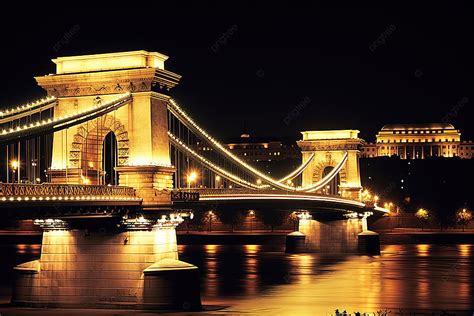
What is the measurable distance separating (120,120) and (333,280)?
22983mm

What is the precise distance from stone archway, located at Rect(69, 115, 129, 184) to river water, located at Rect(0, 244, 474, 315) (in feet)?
25.0

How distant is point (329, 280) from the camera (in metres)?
63.8

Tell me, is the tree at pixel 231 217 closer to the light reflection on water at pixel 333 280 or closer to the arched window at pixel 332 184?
the arched window at pixel 332 184

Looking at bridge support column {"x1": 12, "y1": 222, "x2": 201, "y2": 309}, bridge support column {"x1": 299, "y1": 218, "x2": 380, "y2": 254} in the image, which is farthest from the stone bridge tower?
bridge support column {"x1": 12, "y1": 222, "x2": 201, "y2": 309}

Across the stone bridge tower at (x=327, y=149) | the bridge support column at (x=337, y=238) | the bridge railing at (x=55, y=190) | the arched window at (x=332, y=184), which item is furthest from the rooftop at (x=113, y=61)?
the arched window at (x=332, y=184)

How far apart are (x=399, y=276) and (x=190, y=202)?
80.3ft

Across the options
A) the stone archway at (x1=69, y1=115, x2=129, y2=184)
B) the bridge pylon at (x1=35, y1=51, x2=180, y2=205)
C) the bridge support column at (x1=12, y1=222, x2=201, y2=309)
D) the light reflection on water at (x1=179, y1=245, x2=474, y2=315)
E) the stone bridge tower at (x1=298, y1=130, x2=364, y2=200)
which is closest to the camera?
the bridge support column at (x1=12, y1=222, x2=201, y2=309)

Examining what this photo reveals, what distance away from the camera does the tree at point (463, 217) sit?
13500 cm

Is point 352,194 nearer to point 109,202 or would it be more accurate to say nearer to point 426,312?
point 426,312

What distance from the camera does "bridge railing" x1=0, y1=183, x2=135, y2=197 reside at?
34.1 meters

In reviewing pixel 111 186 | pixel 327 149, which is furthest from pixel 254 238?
pixel 111 186

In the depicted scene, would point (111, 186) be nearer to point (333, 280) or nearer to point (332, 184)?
point (333, 280)

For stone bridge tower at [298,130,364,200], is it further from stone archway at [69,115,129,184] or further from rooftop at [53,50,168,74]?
rooftop at [53,50,168,74]

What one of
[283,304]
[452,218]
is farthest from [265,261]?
[452,218]
